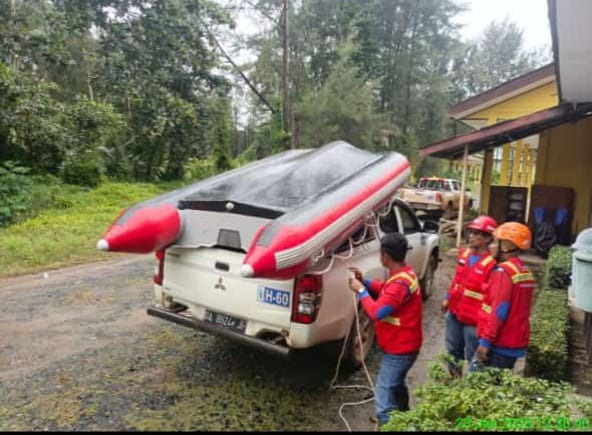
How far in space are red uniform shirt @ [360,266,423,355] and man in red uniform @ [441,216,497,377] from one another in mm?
552

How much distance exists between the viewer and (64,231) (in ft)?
32.6

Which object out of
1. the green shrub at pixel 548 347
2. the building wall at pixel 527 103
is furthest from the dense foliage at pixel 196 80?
the green shrub at pixel 548 347

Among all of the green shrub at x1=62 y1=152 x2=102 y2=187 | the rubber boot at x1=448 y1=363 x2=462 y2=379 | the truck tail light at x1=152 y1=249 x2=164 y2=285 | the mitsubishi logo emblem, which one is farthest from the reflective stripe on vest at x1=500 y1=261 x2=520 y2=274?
the green shrub at x1=62 y1=152 x2=102 y2=187

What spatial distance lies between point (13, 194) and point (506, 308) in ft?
39.2

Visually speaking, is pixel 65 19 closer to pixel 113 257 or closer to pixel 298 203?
pixel 113 257

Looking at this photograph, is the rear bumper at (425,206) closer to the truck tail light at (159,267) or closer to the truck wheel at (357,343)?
the truck wheel at (357,343)

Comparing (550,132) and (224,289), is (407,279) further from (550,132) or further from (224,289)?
(550,132)

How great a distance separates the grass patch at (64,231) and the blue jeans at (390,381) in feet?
22.3

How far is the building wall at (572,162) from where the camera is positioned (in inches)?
400

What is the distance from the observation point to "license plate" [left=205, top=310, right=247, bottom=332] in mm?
3499

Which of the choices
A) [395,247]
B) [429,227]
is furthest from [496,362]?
[429,227]

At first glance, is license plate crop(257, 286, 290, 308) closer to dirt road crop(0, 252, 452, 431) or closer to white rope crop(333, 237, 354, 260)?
white rope crop(333, 237, 354, 260)

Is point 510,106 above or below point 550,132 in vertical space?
above

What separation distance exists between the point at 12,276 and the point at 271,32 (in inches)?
854
